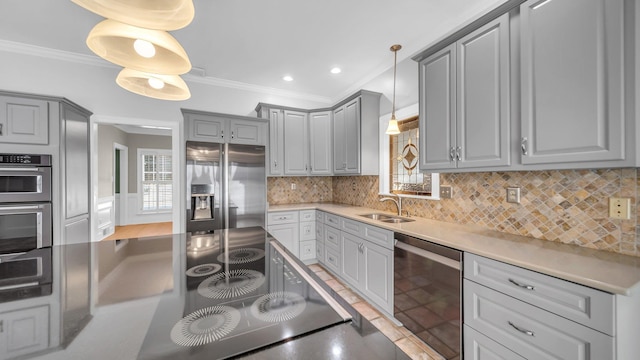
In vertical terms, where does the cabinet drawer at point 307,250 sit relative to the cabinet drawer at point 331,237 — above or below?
below

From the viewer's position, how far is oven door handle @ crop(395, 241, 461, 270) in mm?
1589

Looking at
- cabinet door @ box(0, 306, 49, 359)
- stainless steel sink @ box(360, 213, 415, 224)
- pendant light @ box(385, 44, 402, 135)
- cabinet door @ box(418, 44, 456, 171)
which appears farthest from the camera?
stainless steel sink @ box(360, 213, 415, 224)

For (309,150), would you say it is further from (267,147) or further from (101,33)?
(101,33)

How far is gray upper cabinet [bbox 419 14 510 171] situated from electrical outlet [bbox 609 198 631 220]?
54 cm

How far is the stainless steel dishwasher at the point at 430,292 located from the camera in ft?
5.25

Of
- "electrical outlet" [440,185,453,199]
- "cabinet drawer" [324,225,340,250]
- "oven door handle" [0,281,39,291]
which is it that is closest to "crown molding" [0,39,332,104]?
"cabinet drawer" [324,225,340,250]

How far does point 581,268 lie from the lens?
3.79ft

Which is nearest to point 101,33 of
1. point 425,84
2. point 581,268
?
point 425,84

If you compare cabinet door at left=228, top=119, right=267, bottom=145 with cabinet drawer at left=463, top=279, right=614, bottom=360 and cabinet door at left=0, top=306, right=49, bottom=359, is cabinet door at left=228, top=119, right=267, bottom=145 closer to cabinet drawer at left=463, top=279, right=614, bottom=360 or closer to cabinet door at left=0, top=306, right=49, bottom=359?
cabinet door at left=0, top=306, right=49, bottom=359

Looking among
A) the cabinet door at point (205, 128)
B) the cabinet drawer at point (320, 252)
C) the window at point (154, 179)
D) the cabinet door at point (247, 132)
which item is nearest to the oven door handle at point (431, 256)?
the cabinet drawer at point (320, 252)

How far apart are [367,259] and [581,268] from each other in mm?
1533

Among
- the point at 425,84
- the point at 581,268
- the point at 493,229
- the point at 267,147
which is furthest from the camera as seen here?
the point at 267,147

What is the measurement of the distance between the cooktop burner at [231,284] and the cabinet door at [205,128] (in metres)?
2.36

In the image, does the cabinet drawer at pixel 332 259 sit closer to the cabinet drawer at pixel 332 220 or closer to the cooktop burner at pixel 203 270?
the cabinet drawer at pixel 332 220
